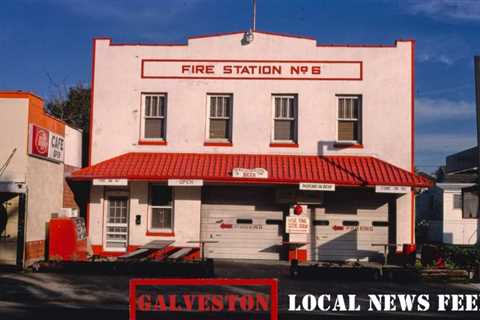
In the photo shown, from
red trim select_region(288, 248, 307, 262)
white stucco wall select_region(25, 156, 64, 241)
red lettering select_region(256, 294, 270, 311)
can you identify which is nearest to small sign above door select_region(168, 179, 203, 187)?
white stucco wall select_region(25, 156, 64, 241)

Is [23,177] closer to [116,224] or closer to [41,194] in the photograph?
[41,194]

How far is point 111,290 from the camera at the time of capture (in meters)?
13.6

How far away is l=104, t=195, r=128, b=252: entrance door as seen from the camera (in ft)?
65.9

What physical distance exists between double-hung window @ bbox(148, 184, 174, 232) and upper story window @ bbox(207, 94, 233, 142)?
232 cm

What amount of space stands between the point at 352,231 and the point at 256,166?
3847 millimetres

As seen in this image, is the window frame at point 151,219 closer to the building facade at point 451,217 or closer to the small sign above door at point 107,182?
the small sign above door at point 107,182

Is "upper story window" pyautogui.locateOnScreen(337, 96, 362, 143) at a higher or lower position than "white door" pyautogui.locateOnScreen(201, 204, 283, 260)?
higher

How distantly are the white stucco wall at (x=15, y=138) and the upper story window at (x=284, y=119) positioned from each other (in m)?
7.89

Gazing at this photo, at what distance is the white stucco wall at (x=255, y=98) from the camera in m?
20.1

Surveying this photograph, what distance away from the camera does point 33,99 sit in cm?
1695

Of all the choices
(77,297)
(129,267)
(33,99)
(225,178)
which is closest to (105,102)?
(33,99)

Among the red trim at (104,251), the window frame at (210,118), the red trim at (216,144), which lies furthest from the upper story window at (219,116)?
the red trim at (104,251)

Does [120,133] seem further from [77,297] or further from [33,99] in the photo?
[77,297]

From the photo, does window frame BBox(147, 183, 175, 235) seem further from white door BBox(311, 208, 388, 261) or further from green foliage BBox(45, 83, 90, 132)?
green foliage BBox(45, 83, 90, 132)
